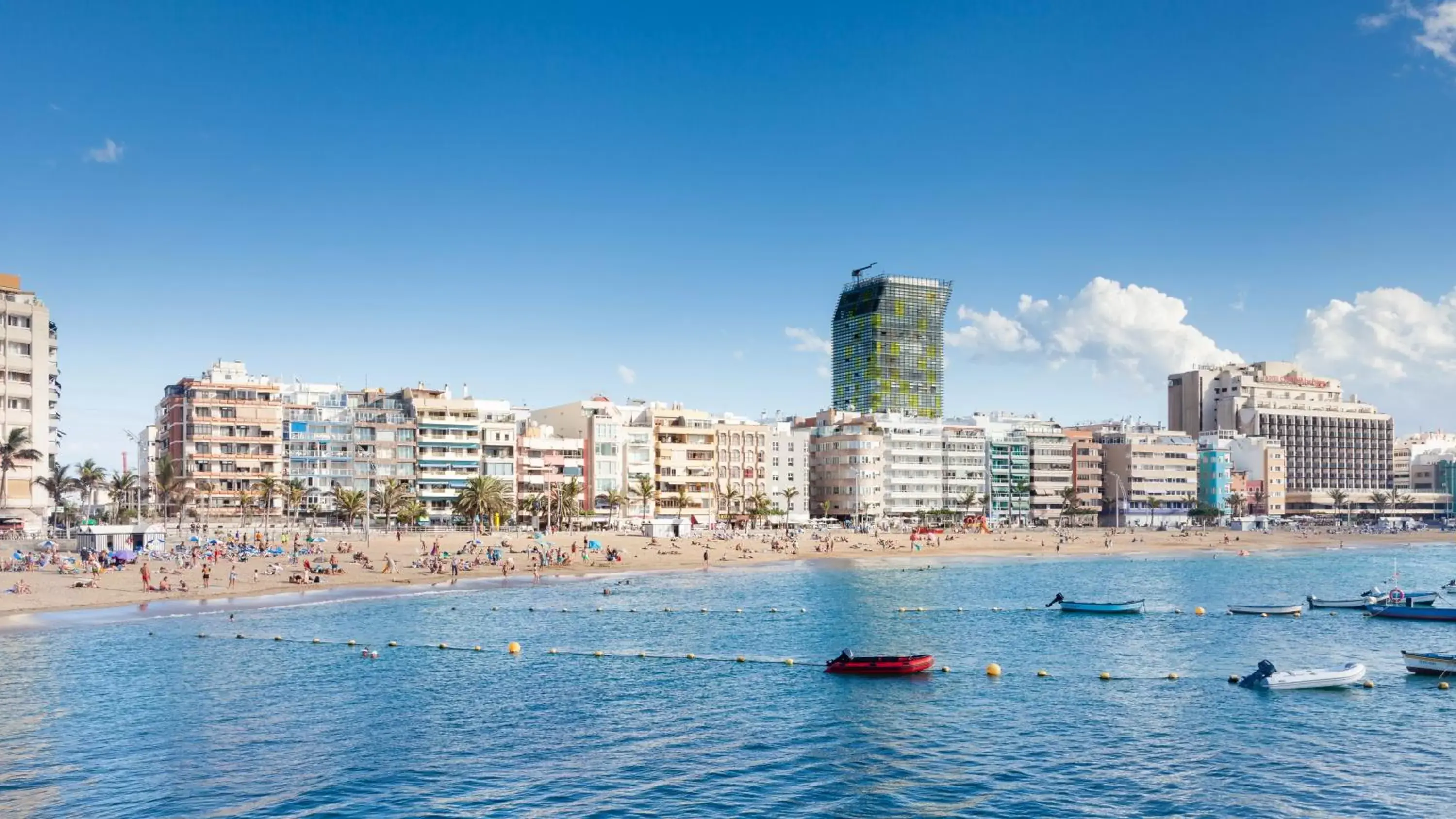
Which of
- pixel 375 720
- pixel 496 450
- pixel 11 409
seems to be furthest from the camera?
pixel 496 450

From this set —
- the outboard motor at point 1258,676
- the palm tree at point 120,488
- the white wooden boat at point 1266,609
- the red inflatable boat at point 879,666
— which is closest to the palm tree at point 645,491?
the palm tree at point 120,488

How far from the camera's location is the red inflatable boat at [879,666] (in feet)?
185

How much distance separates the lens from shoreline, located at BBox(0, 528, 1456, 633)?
76688mm

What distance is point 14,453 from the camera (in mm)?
105938

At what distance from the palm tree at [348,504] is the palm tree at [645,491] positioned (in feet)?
128

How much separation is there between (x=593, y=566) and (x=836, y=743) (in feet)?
258

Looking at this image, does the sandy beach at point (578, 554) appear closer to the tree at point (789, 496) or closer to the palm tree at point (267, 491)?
the tree at point (789, 496)

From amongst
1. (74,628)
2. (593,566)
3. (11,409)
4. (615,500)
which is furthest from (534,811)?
(615,500)

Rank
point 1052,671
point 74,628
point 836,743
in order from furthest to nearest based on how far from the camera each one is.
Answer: point 74,628, point 1052,671, point 836,743

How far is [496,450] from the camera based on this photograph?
166875 millimetres

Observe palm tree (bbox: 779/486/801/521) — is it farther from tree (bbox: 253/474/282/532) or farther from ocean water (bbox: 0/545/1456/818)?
ocean water (bbox: 0/545/1456/818)

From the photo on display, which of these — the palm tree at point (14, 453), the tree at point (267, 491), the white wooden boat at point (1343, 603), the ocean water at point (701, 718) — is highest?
the palm tree at point (14, 453)

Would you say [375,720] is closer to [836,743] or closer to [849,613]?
[836,743]

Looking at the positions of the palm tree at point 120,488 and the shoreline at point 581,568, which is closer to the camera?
the shoreline at point 581,568
